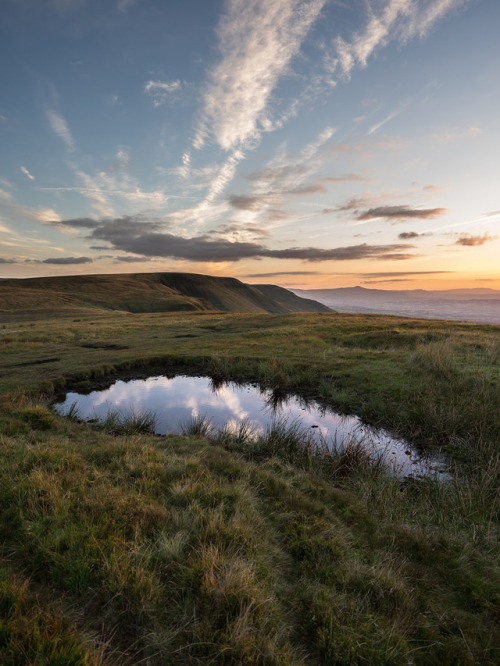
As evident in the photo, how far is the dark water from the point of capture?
35.6 ft

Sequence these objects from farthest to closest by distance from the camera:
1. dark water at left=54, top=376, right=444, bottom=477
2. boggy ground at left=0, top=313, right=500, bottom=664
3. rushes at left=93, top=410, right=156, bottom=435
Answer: rushes at left=93, top=410, right=156, bottom=435 → dark water at left=54, top=376, right=444, bottom=477 → boggy ground at left=0, top=313, right=500, bottom=664

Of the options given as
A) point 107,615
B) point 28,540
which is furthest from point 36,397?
point 107,615

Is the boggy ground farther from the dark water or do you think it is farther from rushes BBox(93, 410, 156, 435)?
the dark water

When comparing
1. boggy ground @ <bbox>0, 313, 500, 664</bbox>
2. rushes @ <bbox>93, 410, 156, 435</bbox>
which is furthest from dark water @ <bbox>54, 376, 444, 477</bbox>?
boggy ground @ <bbox>0, 313, 500, 664</bbox>

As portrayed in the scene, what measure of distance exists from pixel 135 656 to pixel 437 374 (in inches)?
631

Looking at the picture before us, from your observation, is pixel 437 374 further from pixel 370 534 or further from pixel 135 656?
pixel 135 656

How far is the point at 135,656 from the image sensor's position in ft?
10.8

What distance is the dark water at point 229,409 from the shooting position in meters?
10.9

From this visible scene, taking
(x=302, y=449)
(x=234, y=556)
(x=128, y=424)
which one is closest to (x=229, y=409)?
(x=128, y=424)

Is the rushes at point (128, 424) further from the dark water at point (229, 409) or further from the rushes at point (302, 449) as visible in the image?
the rushes at point (302, 449)

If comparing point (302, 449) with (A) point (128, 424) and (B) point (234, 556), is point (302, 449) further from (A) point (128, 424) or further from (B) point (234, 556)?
(A) point (128, 424)

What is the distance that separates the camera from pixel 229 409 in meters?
15.5

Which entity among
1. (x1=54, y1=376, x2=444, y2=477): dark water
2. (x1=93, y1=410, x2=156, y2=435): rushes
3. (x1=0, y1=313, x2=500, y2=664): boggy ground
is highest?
(x1=0, y1=313, x2=500, y2=664): boggy ground

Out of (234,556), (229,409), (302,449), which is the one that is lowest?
(229,409)
